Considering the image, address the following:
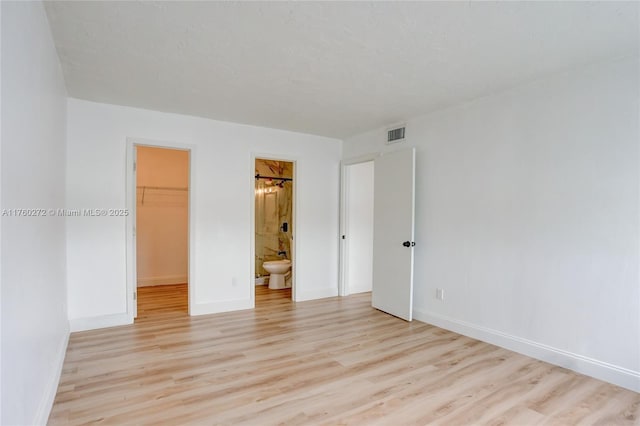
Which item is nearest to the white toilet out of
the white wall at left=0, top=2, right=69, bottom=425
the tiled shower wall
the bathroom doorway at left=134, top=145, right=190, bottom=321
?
the tiled shower wall

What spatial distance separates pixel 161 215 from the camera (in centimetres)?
596

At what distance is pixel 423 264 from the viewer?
4027 millimetres

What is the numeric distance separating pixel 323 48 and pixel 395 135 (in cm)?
219

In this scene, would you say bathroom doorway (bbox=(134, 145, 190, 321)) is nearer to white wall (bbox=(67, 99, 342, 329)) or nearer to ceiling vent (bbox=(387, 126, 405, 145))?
white wall (bbox=(67, 99, 342, 329))

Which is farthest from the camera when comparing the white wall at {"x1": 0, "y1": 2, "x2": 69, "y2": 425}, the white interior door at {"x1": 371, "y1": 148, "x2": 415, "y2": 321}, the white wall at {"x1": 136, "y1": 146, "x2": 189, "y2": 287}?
the white wall at {"x1": 136, "y1": 146, "x2": 189, "y2": 287}

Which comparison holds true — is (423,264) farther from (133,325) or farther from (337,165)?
(133,325)

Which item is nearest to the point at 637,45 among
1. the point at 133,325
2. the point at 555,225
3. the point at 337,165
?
the point at 555,225

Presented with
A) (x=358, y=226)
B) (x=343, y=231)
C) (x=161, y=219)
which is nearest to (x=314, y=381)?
(x=343, y=231)

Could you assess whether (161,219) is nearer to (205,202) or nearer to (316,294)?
(205,202)

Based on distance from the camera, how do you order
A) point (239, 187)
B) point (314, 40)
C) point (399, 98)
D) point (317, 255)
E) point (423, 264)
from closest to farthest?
point (314, 40) → point (399, 98) → point (423, 264) → point (239, 187) → point (317, 255)

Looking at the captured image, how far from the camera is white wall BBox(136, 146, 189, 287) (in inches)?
228

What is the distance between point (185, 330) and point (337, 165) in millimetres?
3093

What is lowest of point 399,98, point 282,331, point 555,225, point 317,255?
point 282,331

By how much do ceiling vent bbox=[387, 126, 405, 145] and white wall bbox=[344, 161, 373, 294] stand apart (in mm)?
936
